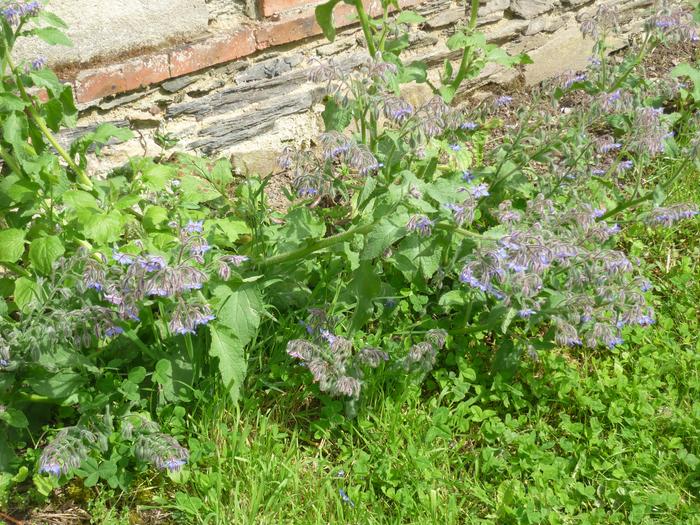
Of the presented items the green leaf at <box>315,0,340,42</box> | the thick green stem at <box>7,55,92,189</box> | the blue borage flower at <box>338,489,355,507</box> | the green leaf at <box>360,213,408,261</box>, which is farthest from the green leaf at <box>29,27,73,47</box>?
the blue borage flower at <box>338,489,355,507</box>

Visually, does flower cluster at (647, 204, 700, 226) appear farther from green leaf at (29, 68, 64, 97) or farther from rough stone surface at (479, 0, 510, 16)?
green leaf at (29, 68, 64, 97)

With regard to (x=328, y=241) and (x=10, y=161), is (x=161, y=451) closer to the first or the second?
(x=328, y=241)

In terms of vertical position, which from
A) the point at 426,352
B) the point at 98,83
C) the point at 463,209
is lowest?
the point at 426,352

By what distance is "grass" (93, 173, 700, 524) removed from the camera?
219cm

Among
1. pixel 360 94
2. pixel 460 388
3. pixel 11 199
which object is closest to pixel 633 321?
pixel 460 388

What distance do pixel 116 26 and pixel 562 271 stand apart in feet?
5.94

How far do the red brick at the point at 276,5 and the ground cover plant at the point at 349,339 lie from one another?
1.44 ft

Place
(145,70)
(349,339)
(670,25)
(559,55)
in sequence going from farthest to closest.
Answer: (559,55) < (145,70) < (670,25) < (349,339)

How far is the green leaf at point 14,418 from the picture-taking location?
2.09 metres

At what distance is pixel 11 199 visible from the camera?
8.09ft

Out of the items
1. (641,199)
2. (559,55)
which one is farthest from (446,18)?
(641,199)

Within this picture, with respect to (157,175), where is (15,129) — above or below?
above

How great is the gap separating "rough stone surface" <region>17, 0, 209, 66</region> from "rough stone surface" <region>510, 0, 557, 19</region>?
67.5 inches

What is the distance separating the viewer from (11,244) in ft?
7.75
